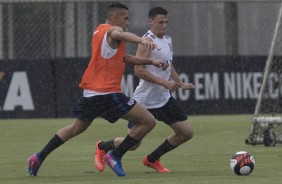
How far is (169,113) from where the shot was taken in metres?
13.4

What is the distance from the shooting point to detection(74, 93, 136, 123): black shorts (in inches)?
488

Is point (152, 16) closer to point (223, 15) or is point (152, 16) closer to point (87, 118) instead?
point (87, 118)

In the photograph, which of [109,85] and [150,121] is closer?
[109,85]

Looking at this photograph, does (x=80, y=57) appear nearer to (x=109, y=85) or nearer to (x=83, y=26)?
(x=83, y=26)

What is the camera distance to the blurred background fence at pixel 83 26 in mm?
26336

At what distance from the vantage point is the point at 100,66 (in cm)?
1242

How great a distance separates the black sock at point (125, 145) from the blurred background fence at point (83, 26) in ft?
40.9

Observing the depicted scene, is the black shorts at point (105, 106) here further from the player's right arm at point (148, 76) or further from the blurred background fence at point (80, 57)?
the blurred background fence at point (80, 57)

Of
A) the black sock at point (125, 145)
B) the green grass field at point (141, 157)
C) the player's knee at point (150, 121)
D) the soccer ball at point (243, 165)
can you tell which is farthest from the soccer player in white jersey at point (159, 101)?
the soccer ball at point (243, 165)

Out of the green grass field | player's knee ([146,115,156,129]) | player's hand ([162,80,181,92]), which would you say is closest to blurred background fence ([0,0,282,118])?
the green grass field

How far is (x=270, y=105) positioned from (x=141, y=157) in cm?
412

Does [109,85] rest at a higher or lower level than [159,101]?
higher

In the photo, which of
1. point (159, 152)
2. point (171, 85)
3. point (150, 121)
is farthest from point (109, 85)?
point (159, 152)

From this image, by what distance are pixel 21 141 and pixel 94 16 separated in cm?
902
